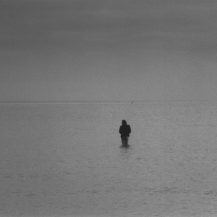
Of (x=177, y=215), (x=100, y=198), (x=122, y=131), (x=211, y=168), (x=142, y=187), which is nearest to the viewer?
(x=177, y=215)

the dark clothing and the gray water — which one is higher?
the dark clothing

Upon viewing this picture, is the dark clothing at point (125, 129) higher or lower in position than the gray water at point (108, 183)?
higher

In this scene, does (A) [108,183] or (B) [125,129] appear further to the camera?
(B) [125,129]

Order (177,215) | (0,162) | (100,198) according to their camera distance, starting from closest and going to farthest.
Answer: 1. (177,215)
2. (100,198)
3. (0,162)

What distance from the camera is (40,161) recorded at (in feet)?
101

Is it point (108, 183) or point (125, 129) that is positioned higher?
point (125, 129)

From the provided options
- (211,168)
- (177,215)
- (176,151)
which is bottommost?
(177,215)

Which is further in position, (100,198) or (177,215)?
(100,198)

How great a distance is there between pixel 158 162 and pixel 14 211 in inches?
538

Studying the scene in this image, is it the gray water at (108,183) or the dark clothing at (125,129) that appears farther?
the dark clothing at (125,129)

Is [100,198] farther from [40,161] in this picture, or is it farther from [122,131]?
[122,131]

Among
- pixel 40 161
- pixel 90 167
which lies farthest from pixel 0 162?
pixel 90 167

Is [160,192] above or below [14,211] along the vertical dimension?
above

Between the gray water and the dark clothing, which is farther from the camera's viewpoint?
the dark clothing
